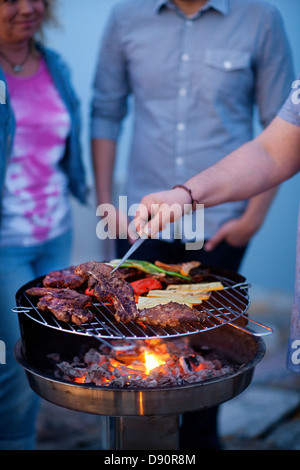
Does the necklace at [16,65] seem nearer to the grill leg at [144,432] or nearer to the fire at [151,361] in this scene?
the fire at [151,361]

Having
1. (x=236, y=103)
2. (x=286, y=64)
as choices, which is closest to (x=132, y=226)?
(x=236, y=103)

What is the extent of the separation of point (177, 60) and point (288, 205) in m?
2.47

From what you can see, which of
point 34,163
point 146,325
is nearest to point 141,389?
point 146,325

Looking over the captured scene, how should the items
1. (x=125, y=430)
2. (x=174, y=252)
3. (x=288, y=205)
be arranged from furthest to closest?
(x=288, y=205), (x=174, y=252), (x=125, y=430)

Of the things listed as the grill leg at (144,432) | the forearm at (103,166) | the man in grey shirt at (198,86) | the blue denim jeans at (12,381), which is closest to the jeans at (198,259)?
the man in grey shirt at (198,86)

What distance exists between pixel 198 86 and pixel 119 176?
2.61 metres

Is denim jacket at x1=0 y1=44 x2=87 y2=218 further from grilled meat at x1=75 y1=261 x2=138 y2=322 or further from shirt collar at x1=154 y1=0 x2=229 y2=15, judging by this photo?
grilled meat at x1=75 y1=261 x2=138 y2=322

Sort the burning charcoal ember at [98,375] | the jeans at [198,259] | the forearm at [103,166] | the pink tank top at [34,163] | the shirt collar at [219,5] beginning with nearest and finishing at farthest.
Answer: the burning charcoal ember at [98,375], the pink tank top at [34,163], the shirt collar at [219,5], the jeans at [198,259], the forearm at [103,166]

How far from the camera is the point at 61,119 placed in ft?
9.84

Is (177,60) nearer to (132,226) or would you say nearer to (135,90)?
(135,90)

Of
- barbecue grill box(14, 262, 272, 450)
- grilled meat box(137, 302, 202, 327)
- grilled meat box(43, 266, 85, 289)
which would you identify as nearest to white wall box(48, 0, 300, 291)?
barbecue grill box(14, 262, 272, 450)

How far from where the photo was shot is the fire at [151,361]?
7.26 feet

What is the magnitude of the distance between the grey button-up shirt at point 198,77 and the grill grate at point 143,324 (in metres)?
1.21

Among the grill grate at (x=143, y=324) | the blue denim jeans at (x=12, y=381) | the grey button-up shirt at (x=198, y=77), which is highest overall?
the grey button-up shirt at (x=198, y=77)
